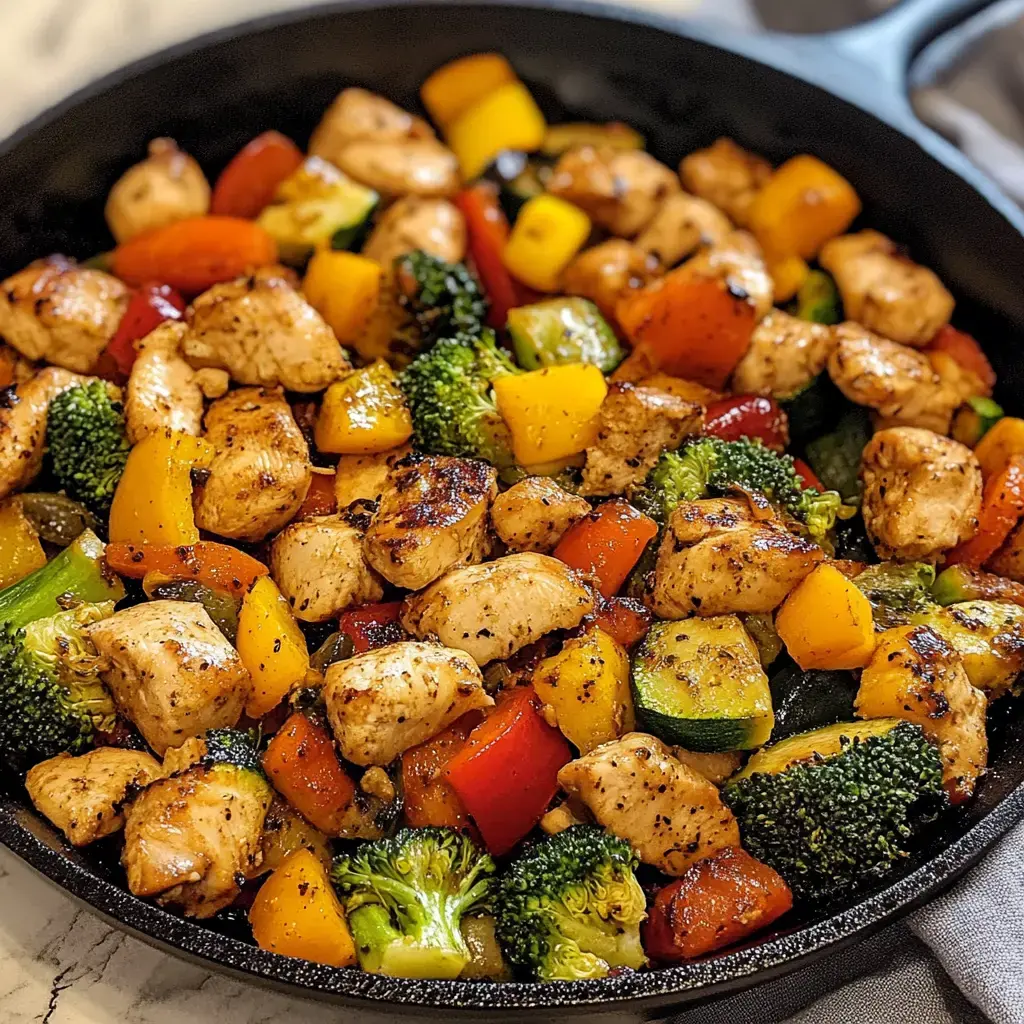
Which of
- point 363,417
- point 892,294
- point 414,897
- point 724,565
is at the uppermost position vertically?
point 892,294

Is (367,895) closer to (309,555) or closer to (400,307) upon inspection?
(309,555)

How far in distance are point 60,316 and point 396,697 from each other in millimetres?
1526

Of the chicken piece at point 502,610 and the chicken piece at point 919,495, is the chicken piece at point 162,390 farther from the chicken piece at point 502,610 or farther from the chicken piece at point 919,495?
the chicken piece at point 919,495

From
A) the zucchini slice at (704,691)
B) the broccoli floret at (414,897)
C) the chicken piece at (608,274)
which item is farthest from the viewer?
Result: the chicken piece at (608,274)

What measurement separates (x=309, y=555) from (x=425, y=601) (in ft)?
0.96

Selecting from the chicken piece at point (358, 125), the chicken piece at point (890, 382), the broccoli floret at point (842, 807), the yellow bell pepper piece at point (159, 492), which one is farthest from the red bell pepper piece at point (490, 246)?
the broccoli floret at point (842, 807)

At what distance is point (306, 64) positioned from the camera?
370 centimetres

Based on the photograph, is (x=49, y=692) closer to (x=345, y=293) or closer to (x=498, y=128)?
(x=345, y=293)

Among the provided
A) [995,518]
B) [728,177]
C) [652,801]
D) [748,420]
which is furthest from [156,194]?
[995,518]

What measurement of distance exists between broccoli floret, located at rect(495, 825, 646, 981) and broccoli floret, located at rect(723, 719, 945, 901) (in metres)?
0.32

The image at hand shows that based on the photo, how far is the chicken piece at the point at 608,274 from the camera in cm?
338

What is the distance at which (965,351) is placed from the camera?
3354mm

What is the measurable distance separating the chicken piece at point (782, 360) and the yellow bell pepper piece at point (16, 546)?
1898mm

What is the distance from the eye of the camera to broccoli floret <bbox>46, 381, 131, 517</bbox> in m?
2.90
